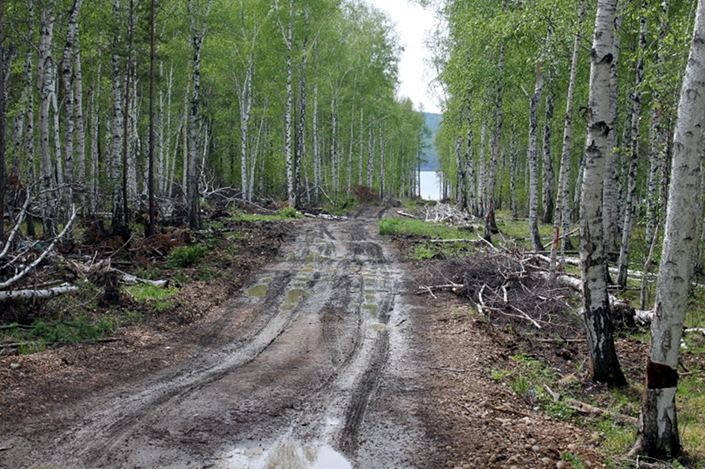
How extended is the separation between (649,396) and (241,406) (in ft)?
14.0

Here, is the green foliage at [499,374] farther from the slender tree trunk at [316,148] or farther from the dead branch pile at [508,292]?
the slender tree trunk at [316,148]

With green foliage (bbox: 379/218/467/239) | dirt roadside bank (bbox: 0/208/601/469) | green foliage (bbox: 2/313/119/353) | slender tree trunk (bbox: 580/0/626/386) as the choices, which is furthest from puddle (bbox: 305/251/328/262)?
slender tree trunk (bbox: 580/0/626/386)

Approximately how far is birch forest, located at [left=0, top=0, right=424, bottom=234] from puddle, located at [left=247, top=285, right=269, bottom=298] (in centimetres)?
430

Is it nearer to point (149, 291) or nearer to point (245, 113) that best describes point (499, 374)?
point (149, 291)

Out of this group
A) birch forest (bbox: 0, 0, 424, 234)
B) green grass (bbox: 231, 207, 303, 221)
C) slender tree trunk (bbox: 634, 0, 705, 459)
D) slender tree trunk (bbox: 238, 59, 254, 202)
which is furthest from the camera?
slender tree trunk (bbox: 238, 59, 254, 202)

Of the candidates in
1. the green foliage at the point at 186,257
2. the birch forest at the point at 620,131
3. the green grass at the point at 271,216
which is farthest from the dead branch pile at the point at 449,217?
the green foliage at the point at 186,257

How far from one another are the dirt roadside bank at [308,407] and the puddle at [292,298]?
1.18 ft

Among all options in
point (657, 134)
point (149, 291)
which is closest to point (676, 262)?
point (657, 134)

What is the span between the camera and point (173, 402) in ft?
17.9

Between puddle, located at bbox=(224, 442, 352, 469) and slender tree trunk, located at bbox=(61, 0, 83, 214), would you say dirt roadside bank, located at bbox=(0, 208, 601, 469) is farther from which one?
slender tree trunk, located at bbox=(61, 0, 83, 214)

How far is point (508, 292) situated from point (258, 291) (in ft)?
19.1

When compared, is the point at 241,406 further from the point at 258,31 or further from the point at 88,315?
the point at 258,31

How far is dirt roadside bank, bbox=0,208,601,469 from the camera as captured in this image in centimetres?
443

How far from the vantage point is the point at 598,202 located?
6012 mm
